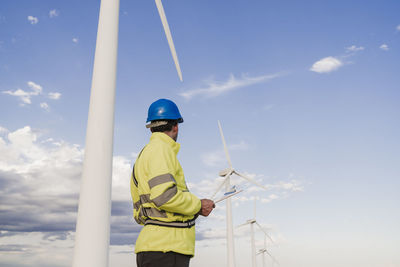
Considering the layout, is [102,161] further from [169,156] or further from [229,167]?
[229,167]

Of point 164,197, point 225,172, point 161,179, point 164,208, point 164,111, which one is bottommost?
point 164,208

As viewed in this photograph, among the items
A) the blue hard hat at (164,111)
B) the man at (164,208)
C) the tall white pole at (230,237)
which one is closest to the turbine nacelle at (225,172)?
the tall white pole at (230,237)

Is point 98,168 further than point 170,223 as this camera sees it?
Yes

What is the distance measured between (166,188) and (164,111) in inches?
57.4

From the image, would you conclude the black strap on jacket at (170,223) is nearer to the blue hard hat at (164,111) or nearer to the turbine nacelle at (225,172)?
the blue hard hat at (164,111)

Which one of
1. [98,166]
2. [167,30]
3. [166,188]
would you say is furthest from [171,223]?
[167,30]

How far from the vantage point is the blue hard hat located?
18.9 ft

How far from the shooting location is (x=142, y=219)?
536 centimetres

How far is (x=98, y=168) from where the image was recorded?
5.26 m

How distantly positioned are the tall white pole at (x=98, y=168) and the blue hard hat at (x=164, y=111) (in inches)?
25.2

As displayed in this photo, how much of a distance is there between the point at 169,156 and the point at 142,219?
108cm

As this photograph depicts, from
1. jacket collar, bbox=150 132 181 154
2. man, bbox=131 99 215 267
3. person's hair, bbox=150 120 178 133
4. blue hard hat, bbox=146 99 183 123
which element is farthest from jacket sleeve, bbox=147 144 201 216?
blue hard hat, bbox=146 99 183 123

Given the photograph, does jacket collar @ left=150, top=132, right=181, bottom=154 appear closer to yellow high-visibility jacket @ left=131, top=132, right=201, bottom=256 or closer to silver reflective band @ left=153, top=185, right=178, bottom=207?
yellow high-visibility jacket @ left=131, top=132, right=201, bottom=256

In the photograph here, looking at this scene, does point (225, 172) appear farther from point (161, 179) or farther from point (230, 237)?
point (161, 179)
